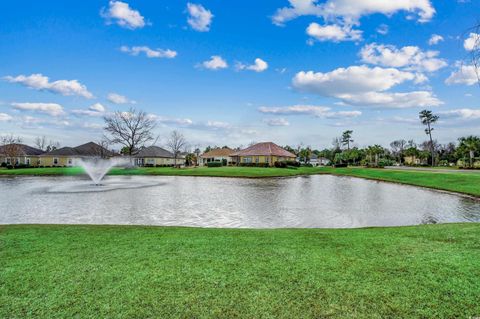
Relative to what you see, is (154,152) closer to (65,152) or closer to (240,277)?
(65,152)

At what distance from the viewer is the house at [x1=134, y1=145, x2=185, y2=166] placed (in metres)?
68.6

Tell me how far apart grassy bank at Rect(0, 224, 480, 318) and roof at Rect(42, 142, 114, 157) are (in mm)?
65411

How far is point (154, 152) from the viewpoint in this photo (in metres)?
70.4

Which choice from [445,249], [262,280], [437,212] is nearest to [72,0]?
[262,280]

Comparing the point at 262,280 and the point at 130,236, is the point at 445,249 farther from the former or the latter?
the point at 130,236

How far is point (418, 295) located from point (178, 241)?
408cm

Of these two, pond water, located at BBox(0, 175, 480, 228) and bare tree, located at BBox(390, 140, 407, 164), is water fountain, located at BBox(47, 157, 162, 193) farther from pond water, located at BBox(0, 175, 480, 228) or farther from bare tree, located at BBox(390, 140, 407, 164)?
bare tree, located at BBox(390, 140, 407, 164)

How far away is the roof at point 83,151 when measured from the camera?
206 feet

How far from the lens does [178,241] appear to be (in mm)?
5789

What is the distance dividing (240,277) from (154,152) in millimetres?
69742

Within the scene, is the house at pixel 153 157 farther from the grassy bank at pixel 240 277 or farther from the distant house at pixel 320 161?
the grassy bank at pixel 240 277

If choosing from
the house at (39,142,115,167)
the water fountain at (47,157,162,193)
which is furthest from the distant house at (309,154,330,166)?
the water fountain at (47,157,162,193)

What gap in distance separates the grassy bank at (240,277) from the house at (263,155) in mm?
49312

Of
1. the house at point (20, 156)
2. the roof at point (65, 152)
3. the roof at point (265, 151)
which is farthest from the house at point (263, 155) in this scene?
the house at point (20, 156)
